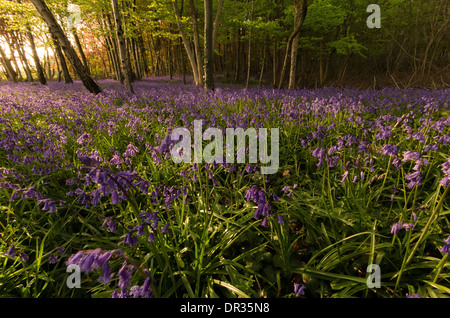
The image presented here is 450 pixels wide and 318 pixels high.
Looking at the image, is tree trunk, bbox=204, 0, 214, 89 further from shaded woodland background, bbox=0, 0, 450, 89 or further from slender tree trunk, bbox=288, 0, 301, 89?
slender tree trunk, bbox=288, 0, 301, 89

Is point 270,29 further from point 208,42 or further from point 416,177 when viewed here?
point 416,177

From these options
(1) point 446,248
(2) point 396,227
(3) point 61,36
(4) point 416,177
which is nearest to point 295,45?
(3) point 61,36

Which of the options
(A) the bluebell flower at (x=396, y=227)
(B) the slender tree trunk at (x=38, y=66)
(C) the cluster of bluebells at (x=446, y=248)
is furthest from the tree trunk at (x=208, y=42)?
(B) the slender tree trunk at (x=38, y=66)

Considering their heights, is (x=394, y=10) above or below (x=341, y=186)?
above

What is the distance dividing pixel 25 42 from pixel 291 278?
42469mm

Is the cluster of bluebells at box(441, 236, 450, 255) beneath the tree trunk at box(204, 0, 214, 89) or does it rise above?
beneath

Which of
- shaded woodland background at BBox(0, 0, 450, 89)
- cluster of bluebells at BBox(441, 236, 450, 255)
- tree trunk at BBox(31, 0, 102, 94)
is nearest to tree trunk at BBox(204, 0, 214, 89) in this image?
shaded woodland background at BBox(0, 0, 450, 89)

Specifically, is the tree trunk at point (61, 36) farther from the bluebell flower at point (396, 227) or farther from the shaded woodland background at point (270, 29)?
the bluebell flower at point (396, 227)

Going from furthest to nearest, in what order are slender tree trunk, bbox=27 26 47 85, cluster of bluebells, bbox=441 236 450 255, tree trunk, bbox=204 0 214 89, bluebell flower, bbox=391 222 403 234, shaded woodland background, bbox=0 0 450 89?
1. slender tree trunk, bbox=27 26 47 85
2. shaded woodland background, bbox=0 0 450 89
3. tree trunk, bbox=204 0 214 89
4. bluebell flower, bbox=391 222 403 234
5. cluster of bluebells, bbox=441 236 450 255

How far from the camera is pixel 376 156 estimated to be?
340cm

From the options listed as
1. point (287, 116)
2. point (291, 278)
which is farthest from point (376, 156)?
point (291, 278)
